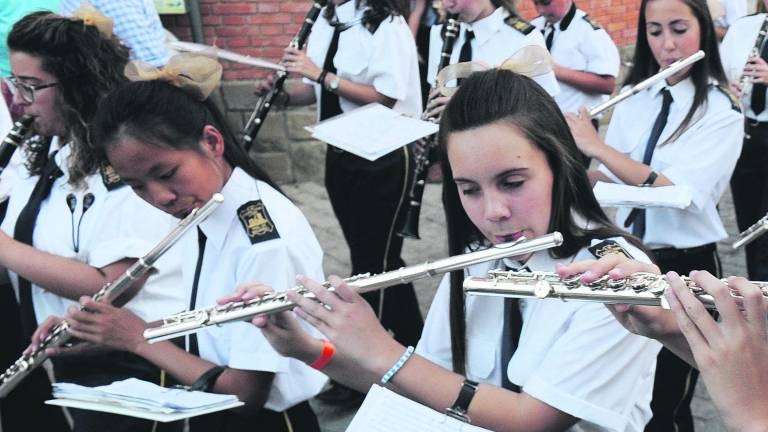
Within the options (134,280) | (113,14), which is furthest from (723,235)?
(113,14)

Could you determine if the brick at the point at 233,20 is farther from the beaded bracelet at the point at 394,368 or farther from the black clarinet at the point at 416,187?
the beaded bracelet at the point at 394,368

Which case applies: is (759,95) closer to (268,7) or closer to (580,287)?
(580,287)

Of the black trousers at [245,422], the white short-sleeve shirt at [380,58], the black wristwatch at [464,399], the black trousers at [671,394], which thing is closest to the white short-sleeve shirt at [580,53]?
the white short-sleeve shirt at [380,58]

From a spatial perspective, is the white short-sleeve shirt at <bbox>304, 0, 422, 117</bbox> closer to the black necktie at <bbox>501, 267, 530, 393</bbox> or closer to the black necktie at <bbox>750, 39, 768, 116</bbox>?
the black necktie at <bbox>750, 39, 768, 116</bbox>

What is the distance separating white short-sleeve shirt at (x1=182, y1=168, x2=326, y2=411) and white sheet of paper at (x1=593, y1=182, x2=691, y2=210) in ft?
3.34

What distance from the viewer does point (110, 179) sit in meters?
2.52

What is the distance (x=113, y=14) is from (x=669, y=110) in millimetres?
2853

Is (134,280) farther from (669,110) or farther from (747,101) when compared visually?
(747,101)

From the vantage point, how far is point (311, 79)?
4035 millimetres

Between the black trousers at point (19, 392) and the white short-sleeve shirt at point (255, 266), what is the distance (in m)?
1.01

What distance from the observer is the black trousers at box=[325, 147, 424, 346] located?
389cm

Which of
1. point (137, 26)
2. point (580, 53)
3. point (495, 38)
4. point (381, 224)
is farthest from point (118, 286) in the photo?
point (580, 53)

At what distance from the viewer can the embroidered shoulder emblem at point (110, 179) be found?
8.21 feet

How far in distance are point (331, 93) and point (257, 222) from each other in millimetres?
2076
